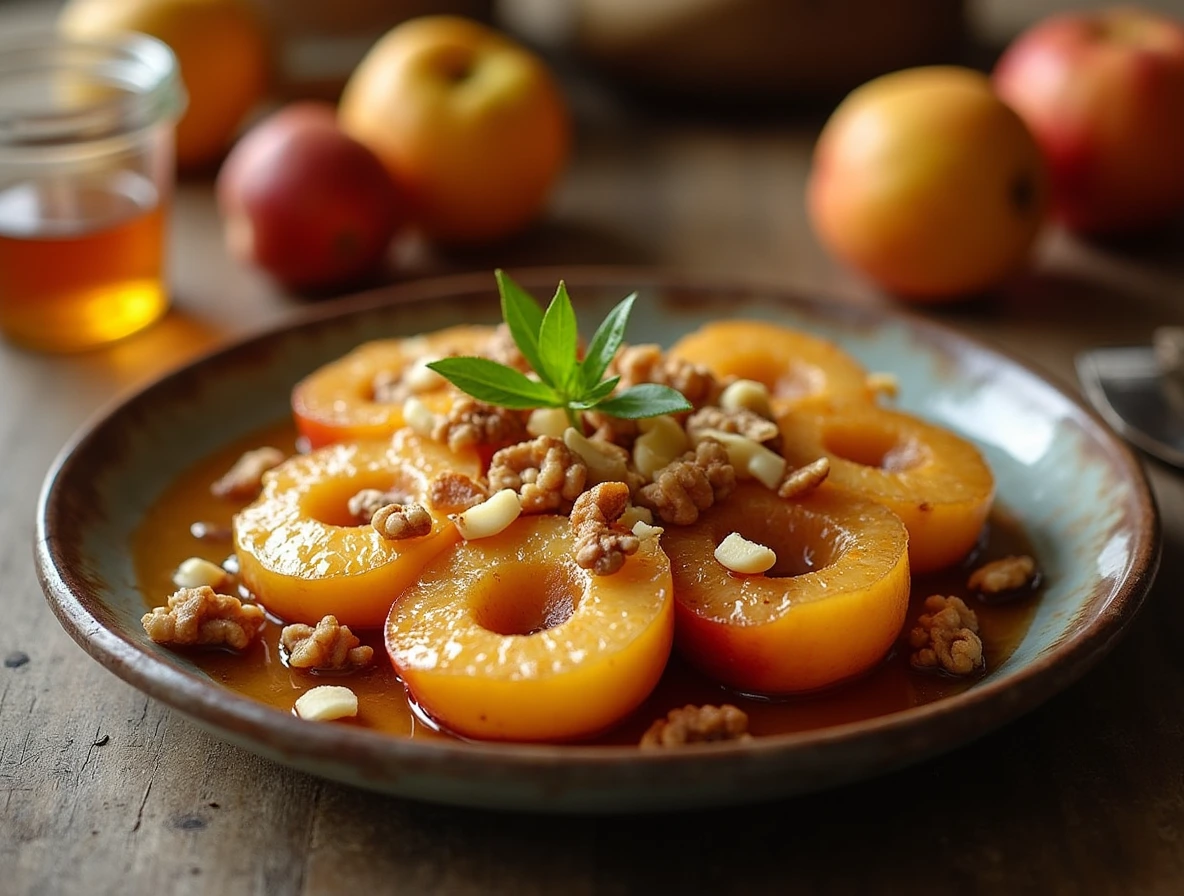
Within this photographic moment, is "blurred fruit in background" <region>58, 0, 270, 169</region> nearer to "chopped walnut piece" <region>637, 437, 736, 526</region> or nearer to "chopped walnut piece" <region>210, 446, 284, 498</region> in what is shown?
"chopped walnut piece" <region>210, 446, 284, 498</region>

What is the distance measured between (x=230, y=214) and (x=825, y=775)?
207 cm

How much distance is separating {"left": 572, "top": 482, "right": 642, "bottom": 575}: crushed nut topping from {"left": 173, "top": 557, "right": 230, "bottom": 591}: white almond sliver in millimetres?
498

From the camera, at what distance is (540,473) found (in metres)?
1.75

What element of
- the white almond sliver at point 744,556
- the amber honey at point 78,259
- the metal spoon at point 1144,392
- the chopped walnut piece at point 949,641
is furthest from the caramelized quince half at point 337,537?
the metal spoon at point 1144,392

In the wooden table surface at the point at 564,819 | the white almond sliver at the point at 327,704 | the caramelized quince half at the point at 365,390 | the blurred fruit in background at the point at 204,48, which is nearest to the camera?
the wooden table surface at the point at 564,819

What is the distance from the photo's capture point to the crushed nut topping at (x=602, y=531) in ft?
5.22

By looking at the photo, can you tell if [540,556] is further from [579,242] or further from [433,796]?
[579,242]

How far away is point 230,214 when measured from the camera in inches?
118

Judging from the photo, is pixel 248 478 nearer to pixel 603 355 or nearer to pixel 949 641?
pixel 603 355

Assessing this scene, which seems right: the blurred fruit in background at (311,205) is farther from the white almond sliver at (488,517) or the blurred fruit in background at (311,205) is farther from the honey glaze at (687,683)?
the white almond sliver at (488,517)

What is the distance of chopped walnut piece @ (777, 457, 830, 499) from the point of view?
1.77m

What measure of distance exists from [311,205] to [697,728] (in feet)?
5.65

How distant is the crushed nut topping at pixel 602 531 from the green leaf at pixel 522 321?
21 cm

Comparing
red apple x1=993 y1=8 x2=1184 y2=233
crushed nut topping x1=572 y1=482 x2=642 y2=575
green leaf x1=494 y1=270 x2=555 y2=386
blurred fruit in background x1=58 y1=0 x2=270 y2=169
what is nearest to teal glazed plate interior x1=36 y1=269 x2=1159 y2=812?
crushed nut topping x1=572 y1=482 x2=642 y2=575
